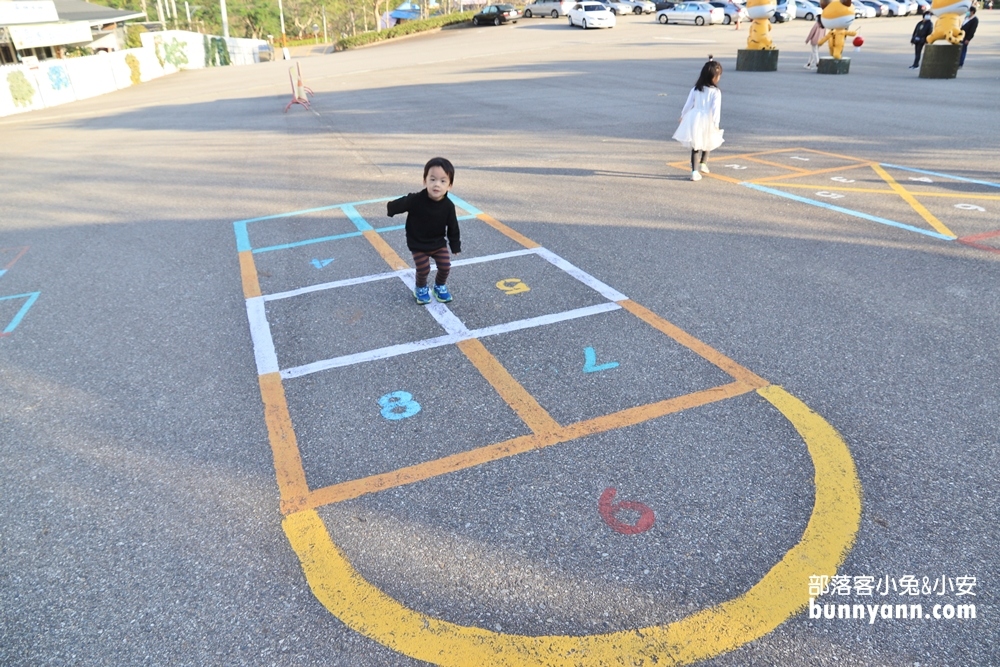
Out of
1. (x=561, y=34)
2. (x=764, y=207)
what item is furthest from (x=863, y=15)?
(x=764, y=207)

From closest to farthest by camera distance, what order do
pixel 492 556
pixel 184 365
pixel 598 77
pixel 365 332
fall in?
1. pixel 492 556
2. pixel 184 365
3. pixel 365 332
4. pixel 598 77

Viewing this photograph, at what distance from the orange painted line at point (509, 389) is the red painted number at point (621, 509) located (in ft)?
2.07

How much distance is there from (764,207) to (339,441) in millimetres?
6139

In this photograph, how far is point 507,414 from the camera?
3.89 m

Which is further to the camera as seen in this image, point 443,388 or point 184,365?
point 184,365

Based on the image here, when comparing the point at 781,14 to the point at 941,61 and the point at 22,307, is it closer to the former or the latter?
the point at 941,61

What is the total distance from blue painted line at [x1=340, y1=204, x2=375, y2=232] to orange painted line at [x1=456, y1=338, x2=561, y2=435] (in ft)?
10.8

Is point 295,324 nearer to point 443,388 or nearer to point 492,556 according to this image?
point 443,388

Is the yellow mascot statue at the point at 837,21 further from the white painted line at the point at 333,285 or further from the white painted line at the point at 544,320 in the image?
the white painted line at the point at 333,285

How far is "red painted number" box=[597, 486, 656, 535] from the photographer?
300 cm

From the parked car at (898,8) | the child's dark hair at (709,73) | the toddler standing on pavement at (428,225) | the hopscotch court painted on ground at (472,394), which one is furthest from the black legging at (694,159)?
the parked car at (898,8)

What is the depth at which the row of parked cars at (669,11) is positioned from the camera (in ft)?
131

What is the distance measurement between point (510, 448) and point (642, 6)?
52.0m

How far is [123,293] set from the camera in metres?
5.99
